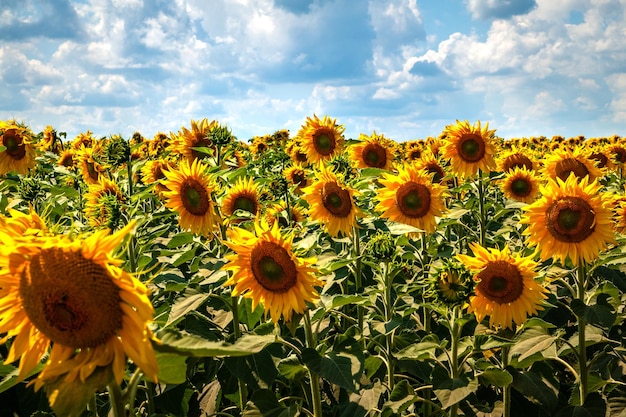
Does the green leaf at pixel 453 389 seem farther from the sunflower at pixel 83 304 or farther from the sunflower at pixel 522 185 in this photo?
the sunflower at pixel 522 185

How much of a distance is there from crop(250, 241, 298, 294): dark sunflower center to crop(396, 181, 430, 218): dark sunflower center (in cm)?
278

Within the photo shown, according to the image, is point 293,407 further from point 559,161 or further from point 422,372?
point 559,161

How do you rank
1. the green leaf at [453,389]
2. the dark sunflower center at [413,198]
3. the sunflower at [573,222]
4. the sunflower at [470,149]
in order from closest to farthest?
1. the green leaf at [453,389]
2. the sunflower at [573,222]
3. the dark sunflower center at [413,198]
4. the sunflower at [470,149]

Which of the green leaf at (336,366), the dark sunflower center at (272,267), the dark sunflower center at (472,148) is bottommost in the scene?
the green leaf at (336,366)

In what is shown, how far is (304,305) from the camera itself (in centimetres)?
345

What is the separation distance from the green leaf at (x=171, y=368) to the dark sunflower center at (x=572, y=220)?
3.49 metres

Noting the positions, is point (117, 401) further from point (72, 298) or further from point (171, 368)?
point (72, 298)

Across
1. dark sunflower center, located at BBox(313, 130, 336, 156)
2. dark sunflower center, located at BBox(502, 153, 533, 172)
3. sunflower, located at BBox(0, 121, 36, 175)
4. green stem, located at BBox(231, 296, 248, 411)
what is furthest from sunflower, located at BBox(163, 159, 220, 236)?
dark sunflower center, located at BBox(502, 153, 533, 172)

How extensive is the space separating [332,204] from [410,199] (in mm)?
1275

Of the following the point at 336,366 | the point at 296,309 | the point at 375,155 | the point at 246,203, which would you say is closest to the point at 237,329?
the point at 296,309

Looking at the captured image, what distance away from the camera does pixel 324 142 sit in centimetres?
765

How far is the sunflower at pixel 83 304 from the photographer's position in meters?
→ 1.84

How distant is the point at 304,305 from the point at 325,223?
1792mm

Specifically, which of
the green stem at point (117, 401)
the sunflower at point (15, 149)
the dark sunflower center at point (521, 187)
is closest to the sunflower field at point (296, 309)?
the green stem at point (117, 401)
